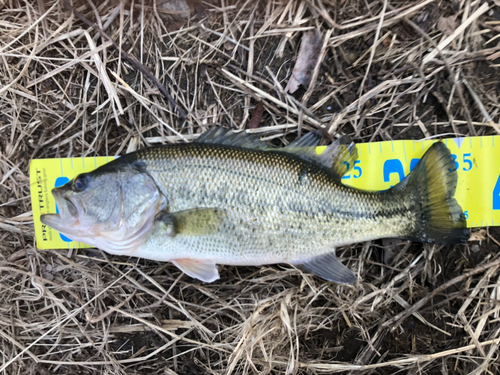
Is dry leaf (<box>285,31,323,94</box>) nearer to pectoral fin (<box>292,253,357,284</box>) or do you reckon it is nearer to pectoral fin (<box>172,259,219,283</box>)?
pectoral fin (<box>292,253,357,284</box>)

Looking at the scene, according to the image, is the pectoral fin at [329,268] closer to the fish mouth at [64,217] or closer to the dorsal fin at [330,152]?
the dorsal fin at [330,152]

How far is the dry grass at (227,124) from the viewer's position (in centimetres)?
Answer: 259

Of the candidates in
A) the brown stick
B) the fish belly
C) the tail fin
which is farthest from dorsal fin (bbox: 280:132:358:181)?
the brown stick

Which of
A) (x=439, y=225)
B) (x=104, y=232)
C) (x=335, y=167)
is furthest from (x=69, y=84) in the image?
(x=439, y=225)

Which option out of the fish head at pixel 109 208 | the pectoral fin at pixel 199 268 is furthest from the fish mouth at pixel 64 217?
the pectoral fin at pixel 199 268

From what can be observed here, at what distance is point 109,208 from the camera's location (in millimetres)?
2141

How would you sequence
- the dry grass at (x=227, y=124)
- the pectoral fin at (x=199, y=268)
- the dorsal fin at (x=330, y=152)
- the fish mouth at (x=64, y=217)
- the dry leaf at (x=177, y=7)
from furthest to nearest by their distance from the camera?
the dry leaf at (x=177, y=7)
the dry grass at (x=227, y=124)
the dorsal fin at (x=330, y=152)
the pectoral fin at (x=199, y=268)
the fish mouth at (x=64, y=217)

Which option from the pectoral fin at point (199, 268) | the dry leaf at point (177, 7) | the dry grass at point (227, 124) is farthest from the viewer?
the dry leaf at point (177, 7)

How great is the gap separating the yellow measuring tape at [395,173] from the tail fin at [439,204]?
258 millimetres

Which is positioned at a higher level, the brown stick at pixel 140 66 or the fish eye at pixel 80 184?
the brown stick at pixel 140 66

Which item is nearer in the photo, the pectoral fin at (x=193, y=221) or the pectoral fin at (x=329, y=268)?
the pectoral fin at (x=193, y=221)

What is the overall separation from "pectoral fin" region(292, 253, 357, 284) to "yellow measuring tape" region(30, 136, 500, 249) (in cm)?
71

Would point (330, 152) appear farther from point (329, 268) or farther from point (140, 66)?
point (140, 66)

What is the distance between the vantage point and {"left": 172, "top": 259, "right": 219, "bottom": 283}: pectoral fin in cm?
229
